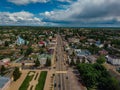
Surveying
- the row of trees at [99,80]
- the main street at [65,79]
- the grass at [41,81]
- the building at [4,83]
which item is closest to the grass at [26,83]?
the grass at [41,81]

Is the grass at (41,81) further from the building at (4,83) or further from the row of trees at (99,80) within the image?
the row of trees at (99,80)

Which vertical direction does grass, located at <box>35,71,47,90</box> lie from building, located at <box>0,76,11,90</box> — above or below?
below

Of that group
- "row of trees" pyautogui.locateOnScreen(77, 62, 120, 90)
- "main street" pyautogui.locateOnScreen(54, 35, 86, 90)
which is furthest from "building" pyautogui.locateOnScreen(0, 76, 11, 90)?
"row of trees" pyautogui.locateOnScreen(77, 62, 120, 90)

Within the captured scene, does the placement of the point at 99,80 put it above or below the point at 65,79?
above

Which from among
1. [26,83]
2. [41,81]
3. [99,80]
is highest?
[99,80]

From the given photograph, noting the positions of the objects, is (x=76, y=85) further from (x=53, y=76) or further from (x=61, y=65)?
(x=61, y=65)

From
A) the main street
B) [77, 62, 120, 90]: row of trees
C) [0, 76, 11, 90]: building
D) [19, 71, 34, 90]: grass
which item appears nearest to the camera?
[77, 62, 120, 90]: row of trees

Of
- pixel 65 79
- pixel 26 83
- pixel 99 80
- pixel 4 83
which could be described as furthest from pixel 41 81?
pixel 99 80

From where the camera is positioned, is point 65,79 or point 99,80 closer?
point 99,80

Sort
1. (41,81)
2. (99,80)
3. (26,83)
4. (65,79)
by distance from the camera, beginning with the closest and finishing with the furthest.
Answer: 1. (99,80)
2. (26,83)
3. (41,81)
4. (65,79)

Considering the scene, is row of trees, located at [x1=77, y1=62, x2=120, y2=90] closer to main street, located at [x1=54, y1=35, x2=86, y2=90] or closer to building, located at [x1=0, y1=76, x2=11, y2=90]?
main street, located at [x1=54, y1=35, x2=86, y2=90]

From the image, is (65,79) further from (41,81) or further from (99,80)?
(99,80)
